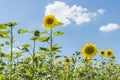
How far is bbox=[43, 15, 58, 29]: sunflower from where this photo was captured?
6578 millimetres

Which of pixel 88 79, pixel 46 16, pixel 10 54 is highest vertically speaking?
pixel 46 16

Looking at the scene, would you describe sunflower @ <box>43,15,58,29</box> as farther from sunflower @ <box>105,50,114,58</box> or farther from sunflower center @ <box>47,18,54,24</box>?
sunflower @ <box>105,50,114,58</box>

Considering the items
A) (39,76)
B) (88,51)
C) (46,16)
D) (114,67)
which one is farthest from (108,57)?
(39,76)

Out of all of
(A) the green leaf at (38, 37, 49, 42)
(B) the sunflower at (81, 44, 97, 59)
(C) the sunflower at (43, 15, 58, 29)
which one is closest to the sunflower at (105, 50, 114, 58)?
(B) the sunflower at (81, 44, 97, 59)

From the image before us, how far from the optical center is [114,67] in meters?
13.8

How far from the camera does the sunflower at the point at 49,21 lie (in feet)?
21.6

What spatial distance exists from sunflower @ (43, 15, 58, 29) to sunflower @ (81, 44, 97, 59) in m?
1.21

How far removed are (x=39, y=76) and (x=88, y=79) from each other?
4.09ft

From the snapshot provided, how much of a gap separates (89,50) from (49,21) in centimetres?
137

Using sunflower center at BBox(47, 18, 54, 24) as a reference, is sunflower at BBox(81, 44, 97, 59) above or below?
below

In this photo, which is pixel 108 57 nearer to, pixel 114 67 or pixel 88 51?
pixel 114 67

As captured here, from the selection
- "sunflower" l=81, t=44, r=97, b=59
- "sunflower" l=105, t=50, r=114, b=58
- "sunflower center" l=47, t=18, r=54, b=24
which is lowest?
"sunflower" l=81, t=44, r=97, b=59

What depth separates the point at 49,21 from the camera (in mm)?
6844

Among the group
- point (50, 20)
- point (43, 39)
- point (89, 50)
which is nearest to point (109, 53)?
point (89, 50)
